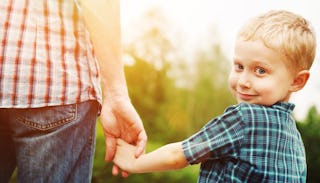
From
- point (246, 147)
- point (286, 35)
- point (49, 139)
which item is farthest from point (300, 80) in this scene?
point (49, 139)

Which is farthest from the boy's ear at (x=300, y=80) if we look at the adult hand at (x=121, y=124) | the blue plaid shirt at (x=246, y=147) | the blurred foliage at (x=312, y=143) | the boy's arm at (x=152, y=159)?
the blurred foliage at (x=312, y=143)

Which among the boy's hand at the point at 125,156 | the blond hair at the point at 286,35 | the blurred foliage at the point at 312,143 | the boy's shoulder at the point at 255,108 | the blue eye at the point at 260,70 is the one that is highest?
the blond hair at the point at 286,35

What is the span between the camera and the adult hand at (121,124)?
2.21 m

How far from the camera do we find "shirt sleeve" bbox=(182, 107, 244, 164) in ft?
6.81

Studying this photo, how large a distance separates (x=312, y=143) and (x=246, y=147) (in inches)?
390

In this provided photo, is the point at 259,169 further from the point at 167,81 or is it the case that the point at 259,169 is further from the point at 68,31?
the point at 167,81

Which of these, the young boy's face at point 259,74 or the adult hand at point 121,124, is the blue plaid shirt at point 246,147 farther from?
the adult hand at point 121,124

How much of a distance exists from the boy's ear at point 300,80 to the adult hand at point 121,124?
2.34 ft

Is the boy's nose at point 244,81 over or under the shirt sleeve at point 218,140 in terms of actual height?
over

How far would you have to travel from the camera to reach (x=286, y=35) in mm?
2156

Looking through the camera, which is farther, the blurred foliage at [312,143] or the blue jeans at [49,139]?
the blurred foliage at [312,143]

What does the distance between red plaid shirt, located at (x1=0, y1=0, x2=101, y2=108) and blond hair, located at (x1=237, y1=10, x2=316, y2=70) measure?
2.66 ft

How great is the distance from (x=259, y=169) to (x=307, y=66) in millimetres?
542

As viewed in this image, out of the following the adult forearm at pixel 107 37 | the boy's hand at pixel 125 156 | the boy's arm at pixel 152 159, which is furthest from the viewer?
the boy's hand at pixel 125 156
